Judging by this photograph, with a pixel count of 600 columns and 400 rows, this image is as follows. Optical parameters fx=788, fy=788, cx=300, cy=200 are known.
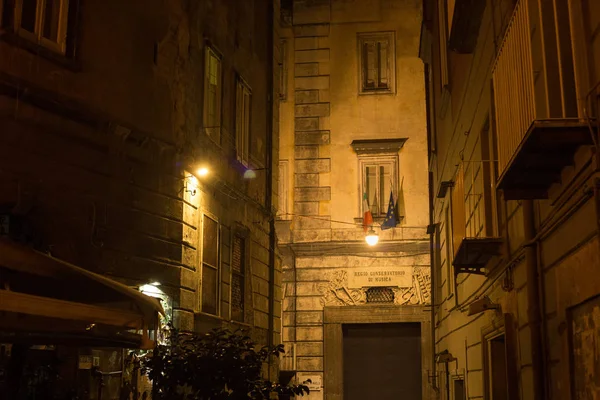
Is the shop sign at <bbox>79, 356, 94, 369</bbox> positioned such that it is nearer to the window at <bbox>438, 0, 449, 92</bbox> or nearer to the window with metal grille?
the window with metal grille

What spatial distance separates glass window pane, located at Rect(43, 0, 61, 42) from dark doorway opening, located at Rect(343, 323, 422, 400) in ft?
48.0

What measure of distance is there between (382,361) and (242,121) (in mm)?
9625

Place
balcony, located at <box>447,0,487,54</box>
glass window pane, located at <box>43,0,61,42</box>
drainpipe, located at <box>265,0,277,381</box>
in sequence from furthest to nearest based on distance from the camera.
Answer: drainpipe, located at <box>265,0,277,381</box> → glass window pane, located at <box>43,0,61,42</box> → balcony, located at <box>447,0,487,54</box>

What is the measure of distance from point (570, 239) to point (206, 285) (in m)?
8.96

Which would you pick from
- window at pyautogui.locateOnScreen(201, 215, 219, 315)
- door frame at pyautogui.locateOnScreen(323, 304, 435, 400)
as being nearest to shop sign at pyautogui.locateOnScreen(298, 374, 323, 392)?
door frame at pyautogui.locateOnScreen(323, 304, 435, 400)

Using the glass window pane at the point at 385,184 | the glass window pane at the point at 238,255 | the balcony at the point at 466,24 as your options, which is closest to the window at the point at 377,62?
the glass window pane at the point at 385,184

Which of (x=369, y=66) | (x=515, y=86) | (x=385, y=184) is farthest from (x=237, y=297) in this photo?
(x=369, y=66)

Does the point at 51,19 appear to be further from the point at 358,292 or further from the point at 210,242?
the point at 358,292

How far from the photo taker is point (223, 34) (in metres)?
15.7

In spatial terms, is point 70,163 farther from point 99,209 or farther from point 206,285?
point 206,285

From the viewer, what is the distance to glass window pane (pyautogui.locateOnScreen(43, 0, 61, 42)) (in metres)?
10.4

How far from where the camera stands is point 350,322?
22.7 metres

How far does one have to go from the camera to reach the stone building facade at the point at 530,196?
530cm

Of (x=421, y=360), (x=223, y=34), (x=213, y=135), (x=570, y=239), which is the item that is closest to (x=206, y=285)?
(x=213, y=135)
